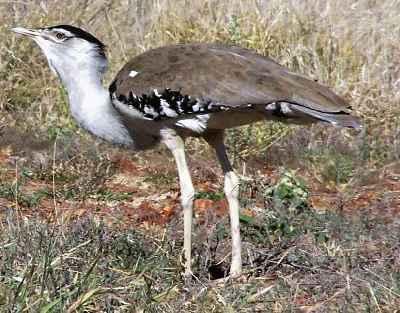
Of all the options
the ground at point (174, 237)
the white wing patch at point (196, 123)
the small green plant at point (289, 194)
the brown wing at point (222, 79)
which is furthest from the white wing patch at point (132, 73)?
the small green plant at point (289, 194)

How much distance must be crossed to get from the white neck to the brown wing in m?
0.10

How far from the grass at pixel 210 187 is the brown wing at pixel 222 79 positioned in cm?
68

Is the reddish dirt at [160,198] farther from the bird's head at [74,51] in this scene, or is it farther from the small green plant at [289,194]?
the bird's head at [74,51]

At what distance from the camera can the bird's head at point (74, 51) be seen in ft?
16.3

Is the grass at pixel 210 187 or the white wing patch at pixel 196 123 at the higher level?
the white wing patch at pixel 196 123

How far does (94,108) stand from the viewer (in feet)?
15.8

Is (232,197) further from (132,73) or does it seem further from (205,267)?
(132,73)

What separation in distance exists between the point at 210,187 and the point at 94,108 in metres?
1.74

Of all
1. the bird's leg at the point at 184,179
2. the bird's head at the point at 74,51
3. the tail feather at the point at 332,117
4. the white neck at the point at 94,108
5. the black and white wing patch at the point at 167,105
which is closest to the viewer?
the tail feather at the point at 332,117

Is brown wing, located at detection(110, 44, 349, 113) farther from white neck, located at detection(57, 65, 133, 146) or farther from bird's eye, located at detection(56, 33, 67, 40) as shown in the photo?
bird's eye, located at detection(56, 33, 67, 40)

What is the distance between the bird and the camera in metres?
4.35

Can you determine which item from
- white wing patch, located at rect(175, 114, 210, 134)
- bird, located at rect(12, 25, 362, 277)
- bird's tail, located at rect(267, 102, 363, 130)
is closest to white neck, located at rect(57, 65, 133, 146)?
bird, located at rect(12, 25, 362, 277)

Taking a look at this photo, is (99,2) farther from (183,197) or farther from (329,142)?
(183,197)

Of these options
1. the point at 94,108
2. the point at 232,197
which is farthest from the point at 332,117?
the point at 94,108
